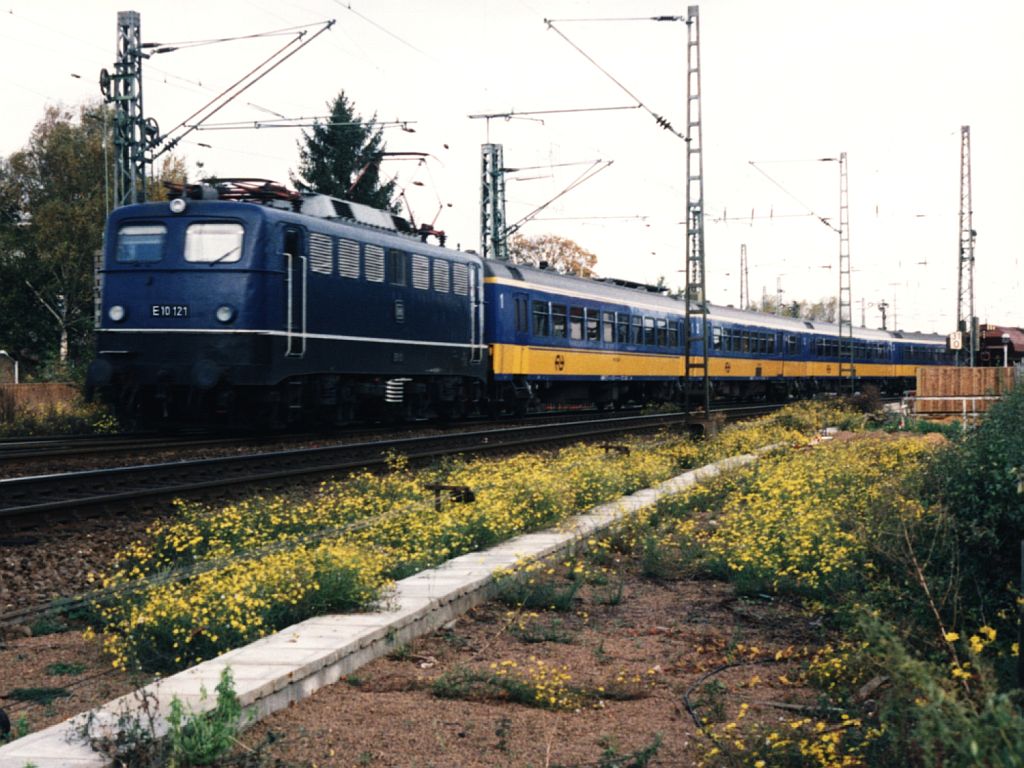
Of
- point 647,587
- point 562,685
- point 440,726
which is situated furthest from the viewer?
point 647,587

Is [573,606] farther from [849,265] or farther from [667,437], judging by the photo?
[849,265]

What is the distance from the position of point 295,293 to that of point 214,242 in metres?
1.43

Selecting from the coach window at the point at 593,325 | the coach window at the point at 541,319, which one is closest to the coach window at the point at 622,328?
the coach window at the point at 593,325

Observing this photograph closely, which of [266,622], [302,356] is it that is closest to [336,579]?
[266,622]

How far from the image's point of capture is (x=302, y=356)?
18062mm

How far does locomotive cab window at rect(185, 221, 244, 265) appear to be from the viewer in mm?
17391

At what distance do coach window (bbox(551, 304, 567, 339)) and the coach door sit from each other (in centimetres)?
1158

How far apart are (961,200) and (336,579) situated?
3831cm

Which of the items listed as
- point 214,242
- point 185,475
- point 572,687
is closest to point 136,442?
point 214,242

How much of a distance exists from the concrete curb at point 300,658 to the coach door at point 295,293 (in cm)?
934

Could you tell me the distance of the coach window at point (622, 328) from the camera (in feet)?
107

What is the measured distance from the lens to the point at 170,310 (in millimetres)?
17484

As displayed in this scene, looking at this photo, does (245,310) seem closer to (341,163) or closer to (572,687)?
(572,687)

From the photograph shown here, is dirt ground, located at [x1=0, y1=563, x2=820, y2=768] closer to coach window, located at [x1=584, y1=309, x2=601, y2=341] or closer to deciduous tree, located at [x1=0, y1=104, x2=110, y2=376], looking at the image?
coach window, located at [x1=584, y1=309, x2=601, y2=341]
